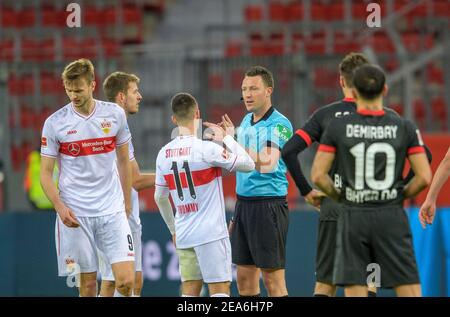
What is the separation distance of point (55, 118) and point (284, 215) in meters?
2.23

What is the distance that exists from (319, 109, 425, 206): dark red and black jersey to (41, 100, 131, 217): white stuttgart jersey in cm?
251

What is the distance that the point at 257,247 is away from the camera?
30.8 ft

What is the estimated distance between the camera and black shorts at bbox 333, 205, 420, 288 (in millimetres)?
7148

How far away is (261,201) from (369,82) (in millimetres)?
2641

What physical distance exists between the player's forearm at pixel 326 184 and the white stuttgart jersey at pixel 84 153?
7.59 feet

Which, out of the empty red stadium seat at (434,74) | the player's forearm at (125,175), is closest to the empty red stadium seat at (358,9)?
the empty red stadium seat at (434,74)

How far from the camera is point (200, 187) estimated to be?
352 inches

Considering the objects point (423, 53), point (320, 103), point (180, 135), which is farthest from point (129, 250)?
point (423, 53)

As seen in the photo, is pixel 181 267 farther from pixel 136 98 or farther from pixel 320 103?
pixel 320 103

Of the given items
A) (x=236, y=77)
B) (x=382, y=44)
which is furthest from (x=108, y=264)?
(x=382, y=44)

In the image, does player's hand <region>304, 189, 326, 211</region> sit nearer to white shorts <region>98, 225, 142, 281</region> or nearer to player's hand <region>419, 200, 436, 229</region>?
player's hand <region>419, 200, 436, 229</region>

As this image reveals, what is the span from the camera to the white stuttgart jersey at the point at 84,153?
29.4 feet

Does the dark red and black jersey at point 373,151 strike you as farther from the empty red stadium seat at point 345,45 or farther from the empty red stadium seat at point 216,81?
the empty red stadium seat at point 345,45

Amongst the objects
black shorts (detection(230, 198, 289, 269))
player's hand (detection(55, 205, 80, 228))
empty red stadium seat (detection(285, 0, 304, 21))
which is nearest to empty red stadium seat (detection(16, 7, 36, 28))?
empty red stadium seat (detection(285, 0, 304, 21))
